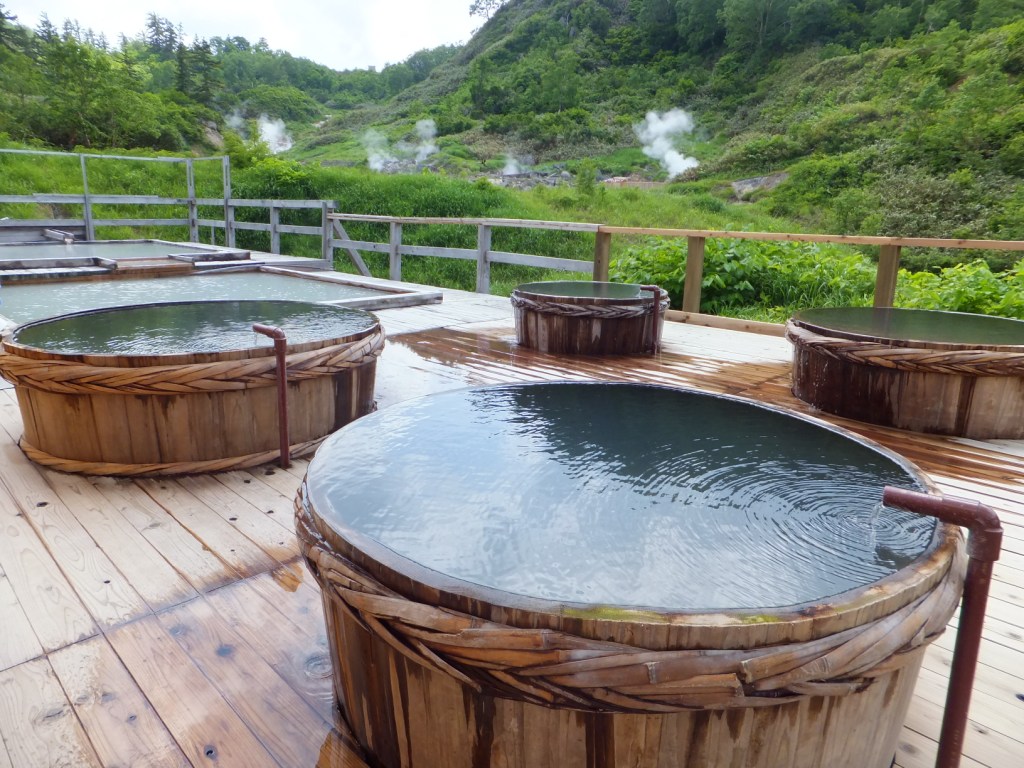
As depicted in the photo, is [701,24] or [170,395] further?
[701,24]

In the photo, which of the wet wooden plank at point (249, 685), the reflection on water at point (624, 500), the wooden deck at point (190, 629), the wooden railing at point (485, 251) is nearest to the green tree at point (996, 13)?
the wooden railing at point (485, 251)

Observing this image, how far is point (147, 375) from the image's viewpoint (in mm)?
2039

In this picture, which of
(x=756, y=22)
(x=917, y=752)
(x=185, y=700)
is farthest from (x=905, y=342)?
(x=756, y=22)

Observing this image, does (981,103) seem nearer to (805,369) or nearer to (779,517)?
(805,369)

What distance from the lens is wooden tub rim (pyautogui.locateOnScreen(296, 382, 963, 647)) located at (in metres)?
0.75

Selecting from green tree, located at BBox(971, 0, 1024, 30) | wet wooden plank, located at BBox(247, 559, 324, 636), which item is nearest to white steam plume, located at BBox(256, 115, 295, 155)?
green tree, located at BBox(971, 0, 1024, 30)

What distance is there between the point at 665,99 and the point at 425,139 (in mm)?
13781

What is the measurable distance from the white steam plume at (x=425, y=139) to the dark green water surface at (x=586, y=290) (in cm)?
2659

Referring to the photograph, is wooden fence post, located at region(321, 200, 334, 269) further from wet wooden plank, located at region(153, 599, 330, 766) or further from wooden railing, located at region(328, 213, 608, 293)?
wet wooden plank, located at region(153, 599, 330, 766)

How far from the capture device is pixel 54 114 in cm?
1752

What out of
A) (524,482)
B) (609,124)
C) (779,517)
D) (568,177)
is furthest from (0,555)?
(609,124)

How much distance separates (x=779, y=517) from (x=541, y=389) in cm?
87

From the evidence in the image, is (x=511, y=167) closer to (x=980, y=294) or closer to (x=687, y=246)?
(x=687, y=246)

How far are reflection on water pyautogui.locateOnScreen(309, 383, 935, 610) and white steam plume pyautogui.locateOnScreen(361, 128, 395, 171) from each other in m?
28.6
